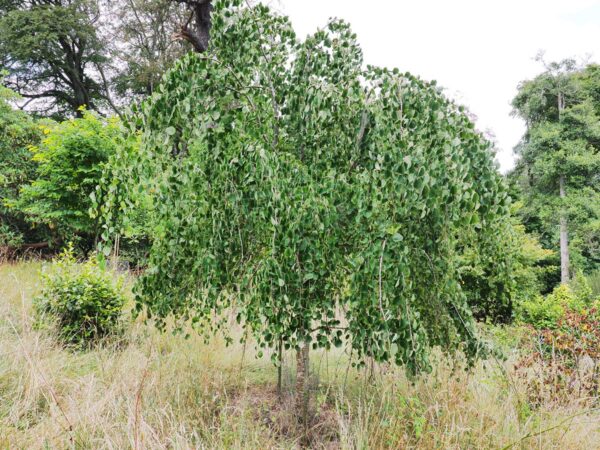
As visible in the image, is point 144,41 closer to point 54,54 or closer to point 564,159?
point 54,54

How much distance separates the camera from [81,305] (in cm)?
349

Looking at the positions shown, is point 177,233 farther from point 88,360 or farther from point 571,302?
point 571,302

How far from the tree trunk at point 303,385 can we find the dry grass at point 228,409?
76mm

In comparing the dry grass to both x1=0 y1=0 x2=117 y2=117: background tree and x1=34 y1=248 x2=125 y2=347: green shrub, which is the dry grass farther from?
x1=0 y1=0 x2=117 y2=117: background tree

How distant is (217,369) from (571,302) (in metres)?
6.06

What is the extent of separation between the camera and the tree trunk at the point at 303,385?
7.36ft

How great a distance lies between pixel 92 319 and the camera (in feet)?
11.6

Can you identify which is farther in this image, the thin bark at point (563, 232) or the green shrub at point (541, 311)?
the thin bark at point (563, 232)

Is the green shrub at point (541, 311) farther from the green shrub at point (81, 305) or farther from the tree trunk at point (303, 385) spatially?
the green shrub at point (81, 305)

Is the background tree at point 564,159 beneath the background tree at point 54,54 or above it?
beneath

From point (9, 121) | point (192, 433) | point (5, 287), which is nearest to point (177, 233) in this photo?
point (192, 433)

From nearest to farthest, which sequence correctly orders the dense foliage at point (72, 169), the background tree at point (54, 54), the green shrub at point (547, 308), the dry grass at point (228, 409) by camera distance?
the dry grass at point (228, 409), the dense foliage at point (72, 169), the green shrub at point (547, 308), the background tree at point (54, 54)

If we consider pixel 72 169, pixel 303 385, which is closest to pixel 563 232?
pixel 303 385

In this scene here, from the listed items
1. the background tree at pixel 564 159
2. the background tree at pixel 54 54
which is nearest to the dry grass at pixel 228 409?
the background tree at pixel 564 159
